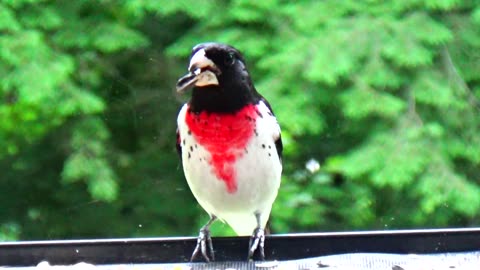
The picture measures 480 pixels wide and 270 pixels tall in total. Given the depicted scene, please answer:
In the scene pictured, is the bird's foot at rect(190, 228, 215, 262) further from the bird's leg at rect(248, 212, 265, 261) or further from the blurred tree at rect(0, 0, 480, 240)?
the blurred tree at rect(0, 0, 480, 240)

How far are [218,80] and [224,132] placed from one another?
0.22m

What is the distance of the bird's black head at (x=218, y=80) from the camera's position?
3115 millimetres

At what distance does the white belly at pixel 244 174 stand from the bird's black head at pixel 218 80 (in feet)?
0.38

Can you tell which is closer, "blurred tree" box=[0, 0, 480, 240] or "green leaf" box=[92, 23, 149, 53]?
"blurred tree" box=[0, 0, 480, 240]

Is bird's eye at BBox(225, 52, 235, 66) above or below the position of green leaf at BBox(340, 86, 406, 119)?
above

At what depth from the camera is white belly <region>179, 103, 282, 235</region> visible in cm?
347

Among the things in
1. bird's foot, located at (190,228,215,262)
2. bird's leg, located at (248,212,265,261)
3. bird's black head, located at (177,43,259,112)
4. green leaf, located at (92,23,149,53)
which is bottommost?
green leaf, located at (92,23,149,53)

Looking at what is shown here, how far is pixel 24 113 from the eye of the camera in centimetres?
632

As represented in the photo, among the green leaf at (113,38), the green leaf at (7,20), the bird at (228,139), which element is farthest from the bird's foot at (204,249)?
the green leaf at (113,38)

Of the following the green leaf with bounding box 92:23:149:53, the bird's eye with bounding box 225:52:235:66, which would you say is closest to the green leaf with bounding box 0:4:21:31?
the green leaf with bounding box 92:23:149:53

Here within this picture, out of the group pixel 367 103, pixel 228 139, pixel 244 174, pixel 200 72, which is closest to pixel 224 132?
pixel 228 139

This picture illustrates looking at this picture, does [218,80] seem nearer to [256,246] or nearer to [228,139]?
[228,139]

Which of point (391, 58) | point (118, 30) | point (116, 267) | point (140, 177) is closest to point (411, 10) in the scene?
point (391, 58)

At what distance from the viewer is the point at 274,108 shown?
208 inches
